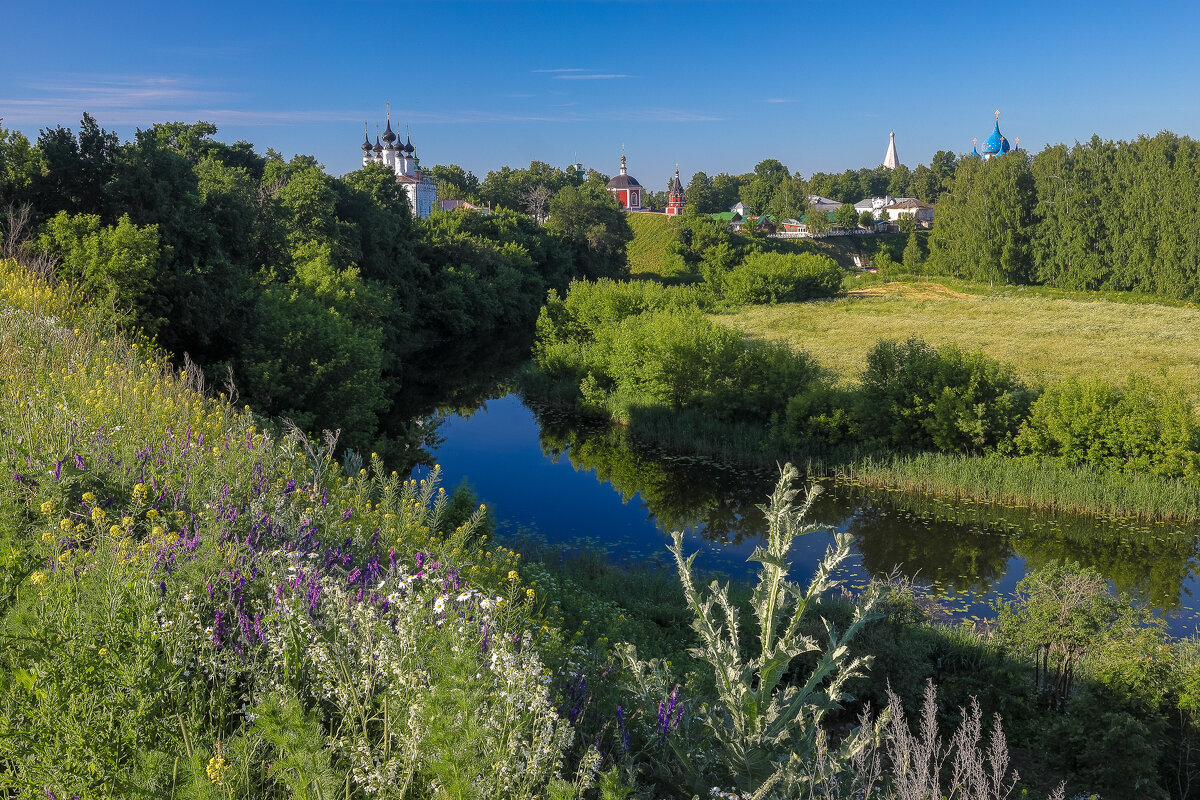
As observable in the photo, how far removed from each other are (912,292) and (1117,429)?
48.8 metres

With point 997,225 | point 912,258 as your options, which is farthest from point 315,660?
point 912,258

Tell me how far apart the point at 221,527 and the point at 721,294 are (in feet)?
191

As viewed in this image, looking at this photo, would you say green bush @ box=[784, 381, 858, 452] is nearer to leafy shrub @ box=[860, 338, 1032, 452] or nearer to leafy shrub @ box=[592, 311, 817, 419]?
leafy shrub @ box=[860, 338, 1032, 452]

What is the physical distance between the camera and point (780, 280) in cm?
5916

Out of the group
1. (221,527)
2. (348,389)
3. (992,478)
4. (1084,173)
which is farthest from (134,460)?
(1084,173)

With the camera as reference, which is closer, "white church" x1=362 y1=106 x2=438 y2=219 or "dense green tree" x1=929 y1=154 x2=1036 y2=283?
"dense green tree" x1=929 y1=154 x2=1036 y2=283

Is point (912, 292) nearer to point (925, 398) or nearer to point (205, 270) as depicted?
point (925, 398)

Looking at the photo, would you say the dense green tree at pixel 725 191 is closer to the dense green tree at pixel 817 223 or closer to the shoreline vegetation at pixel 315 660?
the dense green tree at pixel 817 223

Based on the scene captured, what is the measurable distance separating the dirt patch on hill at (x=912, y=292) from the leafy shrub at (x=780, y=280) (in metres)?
3.52


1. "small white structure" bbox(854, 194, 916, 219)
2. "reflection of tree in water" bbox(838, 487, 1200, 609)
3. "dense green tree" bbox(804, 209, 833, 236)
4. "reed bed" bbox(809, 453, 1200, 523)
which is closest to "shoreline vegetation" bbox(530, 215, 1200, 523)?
"reed bed" bbox(809, 453, 1200, 523)

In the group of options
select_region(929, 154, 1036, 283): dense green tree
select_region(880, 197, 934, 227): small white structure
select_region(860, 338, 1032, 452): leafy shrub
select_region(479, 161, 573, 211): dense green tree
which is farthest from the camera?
select_region(880, 197, 934, 227): small white structure

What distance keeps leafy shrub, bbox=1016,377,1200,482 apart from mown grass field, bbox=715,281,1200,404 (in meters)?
7.18

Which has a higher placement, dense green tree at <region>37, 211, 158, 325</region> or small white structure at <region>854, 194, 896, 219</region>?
small white structure at <region>854, 194, 896, 219</region>

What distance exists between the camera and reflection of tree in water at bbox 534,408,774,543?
18828mm
